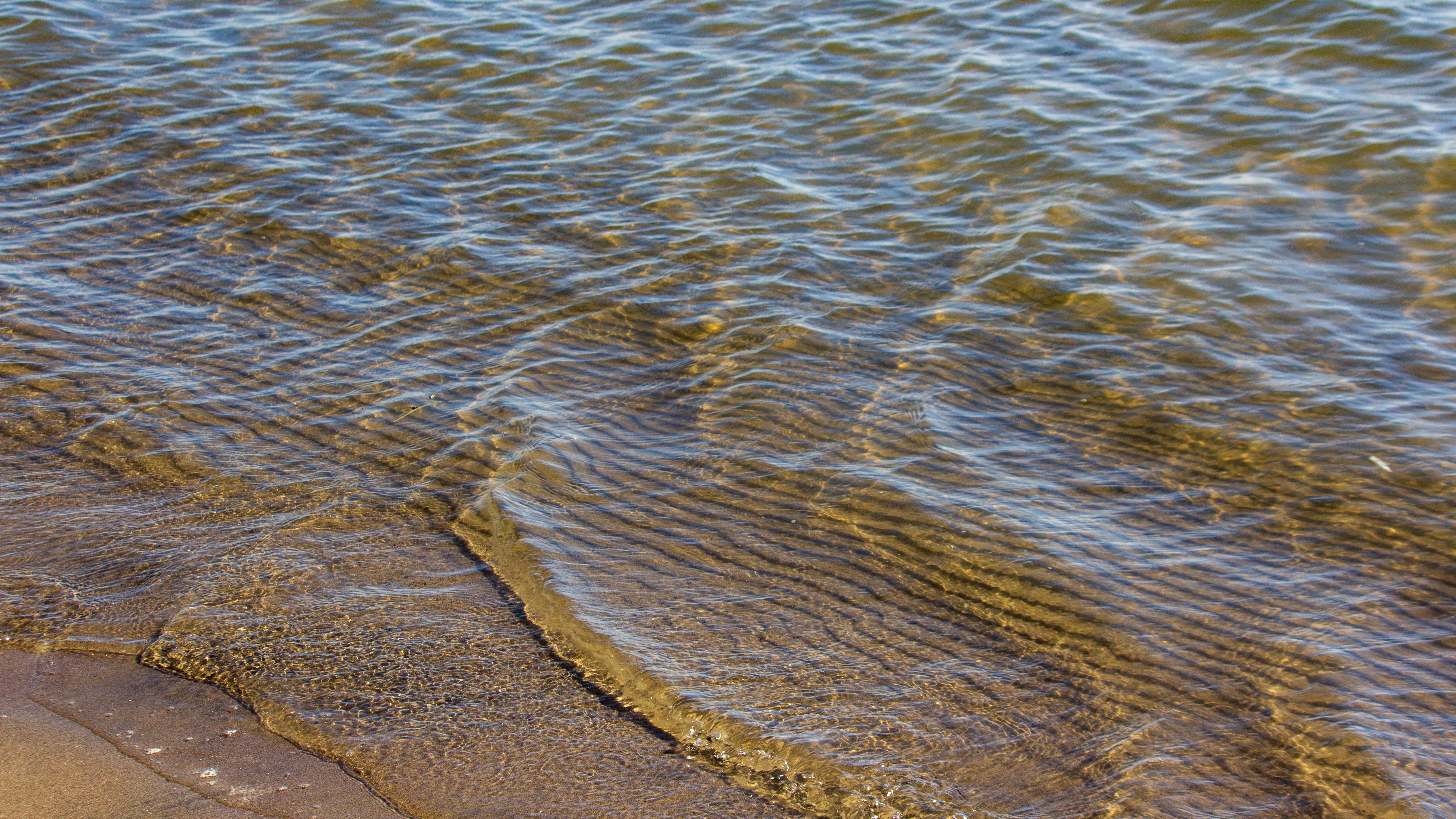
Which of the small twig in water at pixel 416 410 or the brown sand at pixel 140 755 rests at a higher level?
the small twig in water at pixel 416 410

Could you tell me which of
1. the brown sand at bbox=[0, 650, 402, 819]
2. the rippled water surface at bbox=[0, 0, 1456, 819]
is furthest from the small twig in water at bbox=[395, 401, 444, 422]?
the brown sand at bbox=[0, 650, 402, 819]

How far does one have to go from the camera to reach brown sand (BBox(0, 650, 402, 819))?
10.2 ft

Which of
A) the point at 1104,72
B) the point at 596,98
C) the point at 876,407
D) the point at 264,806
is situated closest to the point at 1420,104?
the point at 1104,72

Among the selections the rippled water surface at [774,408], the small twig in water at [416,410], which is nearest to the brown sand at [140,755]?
the rippled water surface at [774,408]

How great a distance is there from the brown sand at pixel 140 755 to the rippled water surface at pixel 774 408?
0.12 m

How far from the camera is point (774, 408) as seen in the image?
5430 mm

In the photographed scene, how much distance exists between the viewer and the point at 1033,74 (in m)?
8.91

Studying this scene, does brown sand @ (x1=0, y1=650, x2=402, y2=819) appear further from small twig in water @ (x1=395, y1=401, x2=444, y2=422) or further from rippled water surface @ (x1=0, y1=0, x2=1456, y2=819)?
small twig in water @ (x1=395, y1=401, x2=444, y2=422)

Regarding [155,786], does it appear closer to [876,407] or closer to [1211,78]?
[876,407]

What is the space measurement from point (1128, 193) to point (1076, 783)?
498 centimetres

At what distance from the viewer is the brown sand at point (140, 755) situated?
10.2 ft

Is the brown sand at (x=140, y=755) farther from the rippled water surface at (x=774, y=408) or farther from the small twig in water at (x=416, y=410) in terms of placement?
the small twig in water at (x=416, y=410)

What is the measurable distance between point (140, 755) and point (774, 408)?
3.12 meters

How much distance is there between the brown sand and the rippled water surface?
4.9 inches
